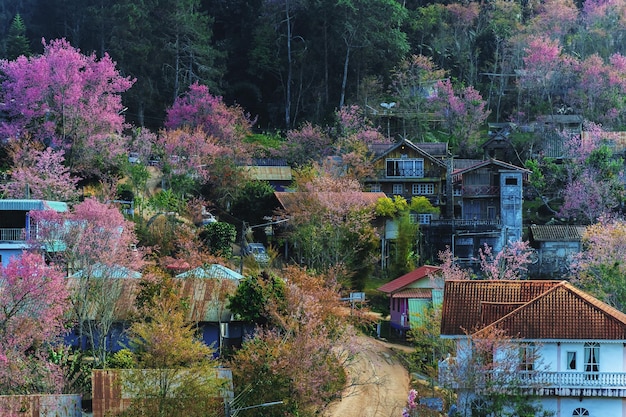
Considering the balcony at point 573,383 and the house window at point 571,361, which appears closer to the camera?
the balcony at point 573,383

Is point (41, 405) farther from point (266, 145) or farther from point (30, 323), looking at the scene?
point (266, 145)

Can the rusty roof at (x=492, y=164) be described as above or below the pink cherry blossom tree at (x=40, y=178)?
above

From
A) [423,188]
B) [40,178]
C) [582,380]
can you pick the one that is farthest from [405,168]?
[582,380]

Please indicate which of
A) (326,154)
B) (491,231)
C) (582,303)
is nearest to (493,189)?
(491,231)

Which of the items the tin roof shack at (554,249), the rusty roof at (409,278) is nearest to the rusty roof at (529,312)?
the rusty roof at (409,278)

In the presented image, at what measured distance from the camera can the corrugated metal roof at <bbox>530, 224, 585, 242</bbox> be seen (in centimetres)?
6456

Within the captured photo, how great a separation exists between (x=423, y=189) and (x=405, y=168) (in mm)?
1406

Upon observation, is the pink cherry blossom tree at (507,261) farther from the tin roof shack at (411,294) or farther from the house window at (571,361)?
the house window at (571,361)

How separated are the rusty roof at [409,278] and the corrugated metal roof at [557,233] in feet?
28.4

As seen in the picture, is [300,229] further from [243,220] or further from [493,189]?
[493,189]

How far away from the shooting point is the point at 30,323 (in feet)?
142

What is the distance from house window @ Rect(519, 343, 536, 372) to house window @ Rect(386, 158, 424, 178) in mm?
28851

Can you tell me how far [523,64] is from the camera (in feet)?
279

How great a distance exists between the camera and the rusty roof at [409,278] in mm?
57031
